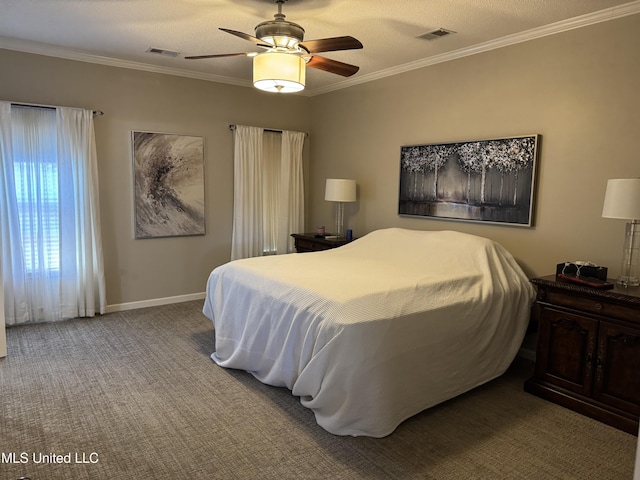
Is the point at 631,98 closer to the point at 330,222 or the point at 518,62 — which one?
the point at 518,62

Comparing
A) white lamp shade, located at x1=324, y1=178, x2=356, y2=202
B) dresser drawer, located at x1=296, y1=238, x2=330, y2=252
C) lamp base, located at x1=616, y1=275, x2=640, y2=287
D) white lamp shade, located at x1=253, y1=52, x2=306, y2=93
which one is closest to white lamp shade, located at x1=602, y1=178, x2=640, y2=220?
lamp base, located at x1=616, y1=275, x2=640, y2=287

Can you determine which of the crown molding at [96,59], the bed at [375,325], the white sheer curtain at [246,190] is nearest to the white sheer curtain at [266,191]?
the white sheer curtain at [246,190]

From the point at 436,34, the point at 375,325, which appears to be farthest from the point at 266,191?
the point at 375,325

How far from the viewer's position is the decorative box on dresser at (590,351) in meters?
2.53

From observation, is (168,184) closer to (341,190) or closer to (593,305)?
(341,190)

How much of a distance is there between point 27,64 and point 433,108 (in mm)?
3830

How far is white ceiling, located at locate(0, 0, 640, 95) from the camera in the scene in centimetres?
296

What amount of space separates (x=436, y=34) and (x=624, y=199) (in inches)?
75.0

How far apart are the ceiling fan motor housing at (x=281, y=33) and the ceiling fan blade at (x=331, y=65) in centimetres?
24

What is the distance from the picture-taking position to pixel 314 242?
5062 millimetres

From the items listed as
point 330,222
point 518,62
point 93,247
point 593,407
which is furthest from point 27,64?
point 593,407

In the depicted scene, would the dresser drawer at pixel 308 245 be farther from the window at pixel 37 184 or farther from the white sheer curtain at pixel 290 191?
the window at pixel 37 184

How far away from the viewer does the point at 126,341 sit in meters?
3.81

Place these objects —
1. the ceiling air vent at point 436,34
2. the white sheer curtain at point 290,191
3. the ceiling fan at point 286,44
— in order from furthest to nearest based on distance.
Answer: the white sheer curtain at point 290,191 < the ceiling air vent at point 436,34 < the ceiling fan at point 286,44
